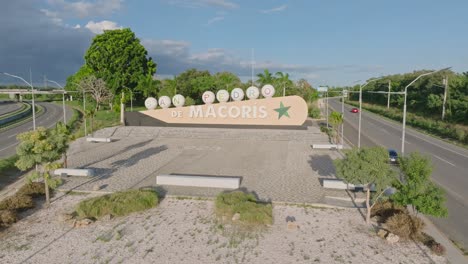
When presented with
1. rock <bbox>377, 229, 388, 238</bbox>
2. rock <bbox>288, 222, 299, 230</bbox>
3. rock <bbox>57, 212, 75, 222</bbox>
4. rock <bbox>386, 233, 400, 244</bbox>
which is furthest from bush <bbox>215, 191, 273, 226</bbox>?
rock <bbox>57, 212, 75, 222</bbox>

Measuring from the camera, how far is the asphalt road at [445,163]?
15.0 meters

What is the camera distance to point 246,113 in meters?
40.0

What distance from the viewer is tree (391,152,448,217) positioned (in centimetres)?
1293

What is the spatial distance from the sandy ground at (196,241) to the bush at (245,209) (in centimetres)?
48

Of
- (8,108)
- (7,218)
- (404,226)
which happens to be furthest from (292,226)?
(8,108)

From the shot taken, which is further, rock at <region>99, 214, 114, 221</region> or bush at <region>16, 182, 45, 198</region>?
bush at <region>16, 182, 45, 198</region>

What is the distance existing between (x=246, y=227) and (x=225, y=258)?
2.70m

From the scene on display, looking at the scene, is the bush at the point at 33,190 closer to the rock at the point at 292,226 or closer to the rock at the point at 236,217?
the rock at the point at 236,217

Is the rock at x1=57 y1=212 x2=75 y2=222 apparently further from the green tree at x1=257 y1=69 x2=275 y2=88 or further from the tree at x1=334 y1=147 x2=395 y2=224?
the green tree at x1=257 y1=69 x2=275 y2=88

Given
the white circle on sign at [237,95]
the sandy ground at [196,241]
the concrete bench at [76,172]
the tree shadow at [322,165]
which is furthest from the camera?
the white circle on sign at [237,95]

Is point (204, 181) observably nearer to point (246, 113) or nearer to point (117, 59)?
point (246, 113)

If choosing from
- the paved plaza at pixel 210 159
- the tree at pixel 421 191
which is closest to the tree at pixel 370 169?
→ the tree at pixel 421 191

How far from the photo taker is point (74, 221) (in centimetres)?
1426

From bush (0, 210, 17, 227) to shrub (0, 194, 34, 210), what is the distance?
890mm
